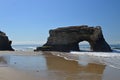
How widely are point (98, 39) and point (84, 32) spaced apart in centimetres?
362

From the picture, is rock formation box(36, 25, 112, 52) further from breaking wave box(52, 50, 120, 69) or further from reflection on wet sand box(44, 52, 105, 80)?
reflection on wet sand box(44, 52, 105, 80)

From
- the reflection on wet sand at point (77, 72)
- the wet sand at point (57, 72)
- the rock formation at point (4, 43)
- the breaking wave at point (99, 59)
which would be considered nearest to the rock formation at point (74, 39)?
the rock formation at point (4, 43)

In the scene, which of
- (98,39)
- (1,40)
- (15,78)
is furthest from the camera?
(1,40)

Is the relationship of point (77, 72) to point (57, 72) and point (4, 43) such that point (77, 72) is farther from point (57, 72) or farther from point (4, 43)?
point (4, 43)

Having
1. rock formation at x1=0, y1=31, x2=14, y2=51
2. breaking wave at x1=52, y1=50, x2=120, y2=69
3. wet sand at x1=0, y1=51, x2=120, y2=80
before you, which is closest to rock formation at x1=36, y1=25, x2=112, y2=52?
rock formation at x1=0, y1=31, x2=14, y2=51

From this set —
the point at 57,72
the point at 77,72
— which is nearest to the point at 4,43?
the point at 57,72

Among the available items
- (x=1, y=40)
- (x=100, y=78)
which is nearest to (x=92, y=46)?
(x=1, y=40)

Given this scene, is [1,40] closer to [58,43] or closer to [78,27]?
[58,43]

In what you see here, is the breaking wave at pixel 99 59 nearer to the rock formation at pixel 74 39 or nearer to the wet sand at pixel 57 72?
the wet sand at pixel 57 72

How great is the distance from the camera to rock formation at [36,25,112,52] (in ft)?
164

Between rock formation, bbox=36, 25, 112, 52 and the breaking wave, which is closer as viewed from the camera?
the breaking wave

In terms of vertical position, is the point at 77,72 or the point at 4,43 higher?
the point at 4,43

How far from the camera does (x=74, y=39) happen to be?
52000mm

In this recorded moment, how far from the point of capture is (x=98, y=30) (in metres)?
50.8
